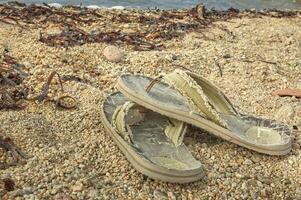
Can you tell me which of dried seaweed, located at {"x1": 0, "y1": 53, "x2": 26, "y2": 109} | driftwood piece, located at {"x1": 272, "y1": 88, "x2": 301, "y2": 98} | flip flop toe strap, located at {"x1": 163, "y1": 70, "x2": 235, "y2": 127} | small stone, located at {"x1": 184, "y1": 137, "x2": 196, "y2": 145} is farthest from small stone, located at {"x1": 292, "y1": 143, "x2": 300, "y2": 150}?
dried seaweed, located at {"x1": 0, "y1": 53, "x2": 26, "y2": 109}

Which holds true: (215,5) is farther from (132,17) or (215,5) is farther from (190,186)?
(190,186)

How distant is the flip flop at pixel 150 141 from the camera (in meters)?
2.53

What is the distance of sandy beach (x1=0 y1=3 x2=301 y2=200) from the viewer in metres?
2.54

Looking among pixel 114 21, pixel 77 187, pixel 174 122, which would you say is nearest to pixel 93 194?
pixel 77 187

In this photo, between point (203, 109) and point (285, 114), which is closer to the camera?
point (203, 109)

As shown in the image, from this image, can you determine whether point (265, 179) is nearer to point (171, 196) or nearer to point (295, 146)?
point (295, 146)

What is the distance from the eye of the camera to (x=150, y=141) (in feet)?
9.36

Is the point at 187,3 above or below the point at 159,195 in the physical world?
below

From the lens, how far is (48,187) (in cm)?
241

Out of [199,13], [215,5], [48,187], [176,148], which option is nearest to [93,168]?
[48,187]

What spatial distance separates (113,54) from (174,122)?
1.46 meters

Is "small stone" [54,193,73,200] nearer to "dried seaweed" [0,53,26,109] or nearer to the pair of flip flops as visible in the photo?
the pair of flip flops

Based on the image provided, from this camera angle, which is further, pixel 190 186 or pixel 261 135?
pixel 261 135

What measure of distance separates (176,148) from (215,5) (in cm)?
563
